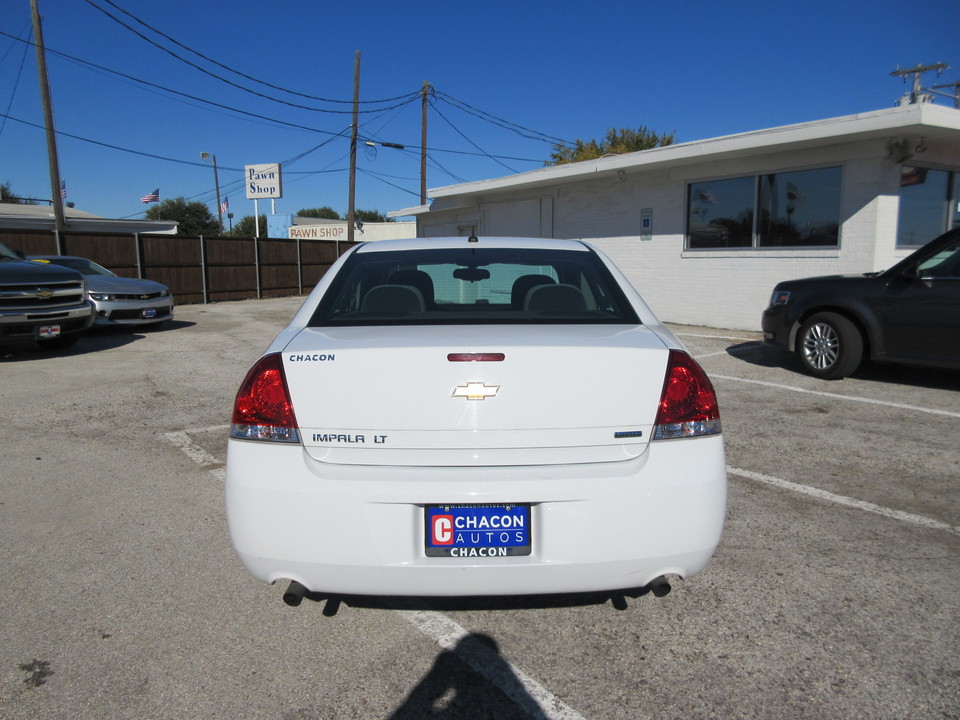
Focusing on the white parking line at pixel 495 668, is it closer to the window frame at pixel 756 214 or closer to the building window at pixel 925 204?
the window frame at pixel 756 214

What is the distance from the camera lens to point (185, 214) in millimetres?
63125

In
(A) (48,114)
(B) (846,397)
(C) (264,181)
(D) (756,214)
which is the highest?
(C) (264,181)

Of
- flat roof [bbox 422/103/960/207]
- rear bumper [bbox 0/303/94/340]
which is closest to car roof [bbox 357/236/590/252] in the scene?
rear bumper [bbox 0/303/94/340]

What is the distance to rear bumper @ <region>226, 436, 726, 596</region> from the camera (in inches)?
81.0

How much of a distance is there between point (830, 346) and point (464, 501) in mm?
6498

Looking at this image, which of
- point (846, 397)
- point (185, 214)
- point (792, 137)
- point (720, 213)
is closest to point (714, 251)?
point (720, 213)

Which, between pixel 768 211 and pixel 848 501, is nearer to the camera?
pixel 848 501

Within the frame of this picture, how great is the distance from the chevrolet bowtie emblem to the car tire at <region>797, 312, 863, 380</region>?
6215mm

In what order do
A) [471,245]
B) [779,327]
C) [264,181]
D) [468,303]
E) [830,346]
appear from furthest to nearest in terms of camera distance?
[264,181], [779,327], [830,346], [471,245], [468,303]

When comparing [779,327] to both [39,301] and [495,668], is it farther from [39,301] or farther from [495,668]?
[39,301]

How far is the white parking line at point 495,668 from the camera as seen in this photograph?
6.80 ft

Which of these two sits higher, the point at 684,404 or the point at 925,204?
the point at 925,204

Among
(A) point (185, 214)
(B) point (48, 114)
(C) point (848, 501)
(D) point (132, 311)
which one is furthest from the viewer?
(A) point (185, 214)

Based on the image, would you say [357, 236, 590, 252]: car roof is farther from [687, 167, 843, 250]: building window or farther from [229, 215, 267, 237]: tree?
[229, 215, 267, 237]: tree
